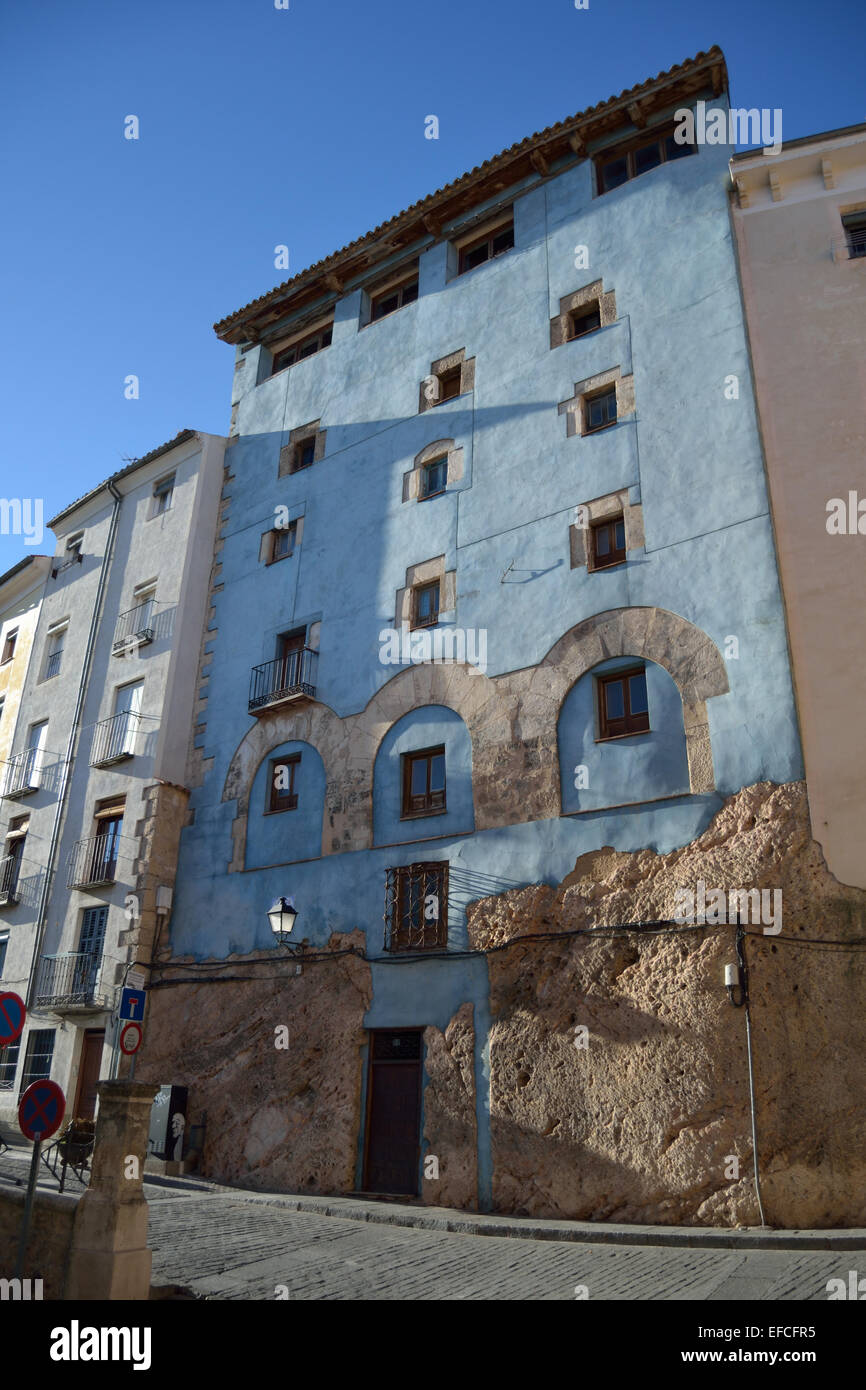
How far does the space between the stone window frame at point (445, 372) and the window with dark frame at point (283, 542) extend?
3.61 m

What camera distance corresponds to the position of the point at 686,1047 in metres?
11.4

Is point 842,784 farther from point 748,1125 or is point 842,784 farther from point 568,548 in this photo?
point 568,548

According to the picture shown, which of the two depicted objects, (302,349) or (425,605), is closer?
(425,605)

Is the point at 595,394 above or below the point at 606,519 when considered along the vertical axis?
above

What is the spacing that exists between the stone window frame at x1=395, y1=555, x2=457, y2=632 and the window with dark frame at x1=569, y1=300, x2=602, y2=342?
4.55 meters

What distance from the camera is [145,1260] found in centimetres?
777

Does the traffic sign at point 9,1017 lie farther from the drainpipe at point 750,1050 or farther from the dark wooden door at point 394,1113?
the drainpipe at point 750,1050

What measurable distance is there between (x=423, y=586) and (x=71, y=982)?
33.1 ft

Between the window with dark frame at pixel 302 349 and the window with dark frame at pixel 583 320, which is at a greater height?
the window with dark frame at pixel 302 349

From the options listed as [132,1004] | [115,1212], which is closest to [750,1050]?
[115,1212]

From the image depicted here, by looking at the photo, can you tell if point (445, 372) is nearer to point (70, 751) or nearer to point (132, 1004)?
point (70, 751)

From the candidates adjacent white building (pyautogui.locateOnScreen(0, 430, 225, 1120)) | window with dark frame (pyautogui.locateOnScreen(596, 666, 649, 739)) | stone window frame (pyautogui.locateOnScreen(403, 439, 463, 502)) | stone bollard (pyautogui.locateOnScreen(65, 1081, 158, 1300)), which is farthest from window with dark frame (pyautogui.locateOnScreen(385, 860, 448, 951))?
stone window frame (pyautogui.locateOnScreen(403, 439, 463, 502))

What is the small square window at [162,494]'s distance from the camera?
23156 millimetres

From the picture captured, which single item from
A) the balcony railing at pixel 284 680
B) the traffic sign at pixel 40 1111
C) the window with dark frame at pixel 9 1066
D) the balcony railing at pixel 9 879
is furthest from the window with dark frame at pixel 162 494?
Result: the traffic sign at pixel 40 1111
